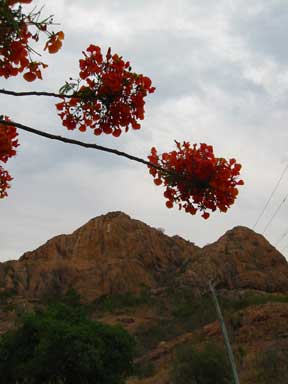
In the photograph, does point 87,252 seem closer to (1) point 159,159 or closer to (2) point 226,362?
(2) point 226,362

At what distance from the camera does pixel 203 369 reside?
69.6 ft

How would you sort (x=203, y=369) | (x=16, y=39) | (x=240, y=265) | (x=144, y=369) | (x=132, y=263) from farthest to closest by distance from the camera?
(x=132, y=263) → (x=240, y=265) → (x=144, y=369) → (x=203, y=369) → (x=16, y=39)

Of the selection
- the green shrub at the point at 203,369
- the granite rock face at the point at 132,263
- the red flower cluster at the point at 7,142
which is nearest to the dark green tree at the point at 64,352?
the green shrub at the point at 203,369

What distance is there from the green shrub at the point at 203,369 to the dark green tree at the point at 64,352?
253 cm

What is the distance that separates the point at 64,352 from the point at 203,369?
16.9 ft

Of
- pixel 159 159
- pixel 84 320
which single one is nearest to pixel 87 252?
pixel 84 320

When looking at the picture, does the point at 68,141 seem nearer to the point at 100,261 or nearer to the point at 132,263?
the point at 132,263

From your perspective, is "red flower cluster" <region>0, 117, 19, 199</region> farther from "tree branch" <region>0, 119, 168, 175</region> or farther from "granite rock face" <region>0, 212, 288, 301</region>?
"granite rock face" <region>0, 212, 288, 301</region>

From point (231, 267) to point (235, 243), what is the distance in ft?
14.2

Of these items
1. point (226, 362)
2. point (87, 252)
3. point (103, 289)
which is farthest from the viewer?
point (87, 252)

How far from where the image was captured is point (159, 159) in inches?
133

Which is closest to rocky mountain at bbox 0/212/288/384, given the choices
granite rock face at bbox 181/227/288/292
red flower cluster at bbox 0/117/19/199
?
granite rock face at bbox 181/227/288/292

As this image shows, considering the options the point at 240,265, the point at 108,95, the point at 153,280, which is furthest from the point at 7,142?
the point at 153,280

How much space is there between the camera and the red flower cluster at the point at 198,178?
3.19m
